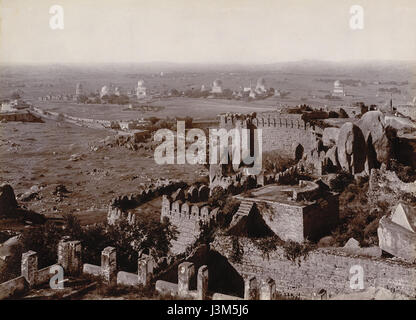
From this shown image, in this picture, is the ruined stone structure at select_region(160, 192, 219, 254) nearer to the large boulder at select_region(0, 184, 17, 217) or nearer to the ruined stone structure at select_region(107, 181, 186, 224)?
the ruined stone structure at select_region(107, 181, 186, 224)

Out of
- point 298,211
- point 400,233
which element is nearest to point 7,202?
point 298,211

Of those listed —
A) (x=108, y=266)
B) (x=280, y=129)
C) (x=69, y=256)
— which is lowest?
(x=108, y=266)

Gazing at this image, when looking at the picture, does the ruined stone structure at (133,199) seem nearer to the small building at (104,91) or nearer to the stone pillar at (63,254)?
the stone pillar at (63,254)

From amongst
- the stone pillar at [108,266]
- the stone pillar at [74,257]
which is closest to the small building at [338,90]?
the stone pillar at [108,266]

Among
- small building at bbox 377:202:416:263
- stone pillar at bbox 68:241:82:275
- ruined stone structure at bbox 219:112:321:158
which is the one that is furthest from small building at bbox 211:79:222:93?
stone pillar at bbox 68:241:82:275

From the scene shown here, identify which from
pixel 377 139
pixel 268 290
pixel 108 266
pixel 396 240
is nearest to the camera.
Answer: pixel 268 290

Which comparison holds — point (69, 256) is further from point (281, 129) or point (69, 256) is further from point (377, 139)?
point (377, 139)
